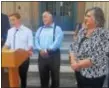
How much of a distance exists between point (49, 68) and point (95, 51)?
204 cm

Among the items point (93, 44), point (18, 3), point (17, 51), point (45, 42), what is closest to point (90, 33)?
point (93, 44)

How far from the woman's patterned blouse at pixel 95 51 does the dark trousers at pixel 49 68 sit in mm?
1776

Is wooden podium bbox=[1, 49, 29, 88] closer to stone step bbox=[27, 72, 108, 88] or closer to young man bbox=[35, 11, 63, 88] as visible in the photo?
young man bbox=[35, 11, 63, 88]

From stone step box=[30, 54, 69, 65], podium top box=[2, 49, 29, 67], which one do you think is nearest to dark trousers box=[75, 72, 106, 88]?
podium top box=[2, 49, 29, 67]

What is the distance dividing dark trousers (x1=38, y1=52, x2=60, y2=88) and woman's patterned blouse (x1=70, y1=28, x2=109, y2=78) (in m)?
1.78

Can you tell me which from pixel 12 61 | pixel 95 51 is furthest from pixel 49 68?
pixel 12 61

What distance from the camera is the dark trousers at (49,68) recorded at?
5312 millimetres

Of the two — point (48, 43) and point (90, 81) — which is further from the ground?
point (48, 43)

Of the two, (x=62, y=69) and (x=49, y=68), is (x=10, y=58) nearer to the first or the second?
(x=49, y=68)

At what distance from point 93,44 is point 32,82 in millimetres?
3202

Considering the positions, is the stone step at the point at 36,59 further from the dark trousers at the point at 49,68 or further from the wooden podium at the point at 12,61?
the wooden podium at the point at 12,61

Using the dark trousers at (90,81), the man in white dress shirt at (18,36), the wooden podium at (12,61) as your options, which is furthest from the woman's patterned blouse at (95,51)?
the man in white dress shirt at (18,36)

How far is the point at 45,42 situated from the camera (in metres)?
5.21

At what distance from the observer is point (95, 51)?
136 inches
